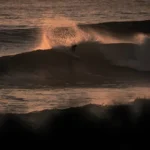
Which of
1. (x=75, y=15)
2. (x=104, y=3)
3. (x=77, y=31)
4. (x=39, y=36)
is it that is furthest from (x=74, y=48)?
(x=104, y=3)

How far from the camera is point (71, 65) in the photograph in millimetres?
16547

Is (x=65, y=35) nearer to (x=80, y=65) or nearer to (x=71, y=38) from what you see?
(x=71, y=38)

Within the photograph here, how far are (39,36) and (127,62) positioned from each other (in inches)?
292

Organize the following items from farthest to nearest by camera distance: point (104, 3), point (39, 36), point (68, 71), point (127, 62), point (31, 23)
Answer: point (104, 3) < point (31, 23) < point (39, 36) < point (127, 62) < point (68, 71)

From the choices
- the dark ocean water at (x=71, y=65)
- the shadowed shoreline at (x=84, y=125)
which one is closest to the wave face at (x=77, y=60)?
the dark ocean water at (x=71, y=65)

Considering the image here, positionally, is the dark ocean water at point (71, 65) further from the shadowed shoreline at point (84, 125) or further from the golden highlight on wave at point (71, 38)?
the shadowed shoreline at point (84, 125)

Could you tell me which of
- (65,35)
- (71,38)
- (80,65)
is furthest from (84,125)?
(65,35)

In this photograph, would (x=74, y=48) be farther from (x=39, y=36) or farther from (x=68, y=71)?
(x=39, y=36)

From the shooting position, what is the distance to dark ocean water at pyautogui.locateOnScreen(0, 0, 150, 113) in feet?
35.8

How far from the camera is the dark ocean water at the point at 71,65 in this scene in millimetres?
10922

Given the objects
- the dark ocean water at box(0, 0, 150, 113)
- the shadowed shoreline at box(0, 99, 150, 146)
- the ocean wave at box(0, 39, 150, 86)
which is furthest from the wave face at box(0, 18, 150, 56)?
the shadowed shoreline at box(0, 99, 150, 146)

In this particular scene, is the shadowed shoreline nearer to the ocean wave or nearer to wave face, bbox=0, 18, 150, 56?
the ocean wave

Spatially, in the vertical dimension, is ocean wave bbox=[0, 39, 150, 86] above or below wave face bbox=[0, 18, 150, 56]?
above

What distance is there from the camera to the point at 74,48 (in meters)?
18.1
